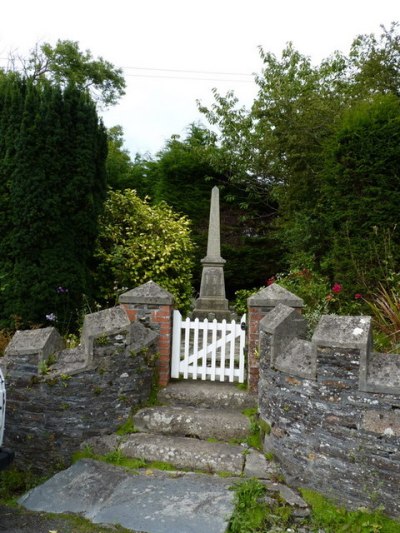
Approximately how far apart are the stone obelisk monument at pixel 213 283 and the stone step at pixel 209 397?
4.60m

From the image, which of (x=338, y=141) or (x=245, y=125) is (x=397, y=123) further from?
(x=245, y=125)

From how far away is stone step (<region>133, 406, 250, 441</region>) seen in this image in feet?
13.8

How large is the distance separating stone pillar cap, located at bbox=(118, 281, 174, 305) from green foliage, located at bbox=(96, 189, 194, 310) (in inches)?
91.6

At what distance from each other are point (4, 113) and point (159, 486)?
5757mm

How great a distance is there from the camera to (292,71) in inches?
630

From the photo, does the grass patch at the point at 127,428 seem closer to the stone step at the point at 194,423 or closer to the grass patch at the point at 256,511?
the stone step at the point at 194,423

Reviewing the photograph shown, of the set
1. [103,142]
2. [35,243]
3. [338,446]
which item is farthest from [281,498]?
[103,142]

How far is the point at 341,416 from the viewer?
326 cm

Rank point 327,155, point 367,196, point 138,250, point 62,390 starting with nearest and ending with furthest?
1. point 62,390
2. point 367,196
3. point 327,155
4. point 138,250

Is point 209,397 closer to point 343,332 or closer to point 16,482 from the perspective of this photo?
point 343,332

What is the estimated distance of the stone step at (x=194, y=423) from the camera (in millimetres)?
4211

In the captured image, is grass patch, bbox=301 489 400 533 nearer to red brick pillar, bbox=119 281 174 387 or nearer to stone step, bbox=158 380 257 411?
stone step, bbox=158 380 257 411

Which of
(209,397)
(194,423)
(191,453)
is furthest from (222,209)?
(191,453)

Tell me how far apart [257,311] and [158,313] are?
1167 millimetres
